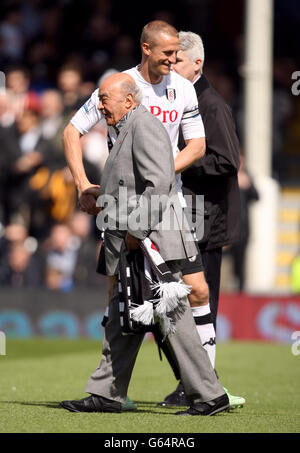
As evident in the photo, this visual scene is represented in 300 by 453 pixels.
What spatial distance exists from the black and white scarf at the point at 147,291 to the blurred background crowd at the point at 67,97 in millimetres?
7052

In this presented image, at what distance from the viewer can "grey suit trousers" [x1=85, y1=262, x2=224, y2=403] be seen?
673 centimetres

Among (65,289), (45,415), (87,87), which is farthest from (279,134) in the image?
(45,415)

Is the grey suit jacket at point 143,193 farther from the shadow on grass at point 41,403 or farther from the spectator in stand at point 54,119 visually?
the spectator in stand at point 54,119

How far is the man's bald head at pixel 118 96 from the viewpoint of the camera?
21.9 feet

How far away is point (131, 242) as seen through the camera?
663 cm

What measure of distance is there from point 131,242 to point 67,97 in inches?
336

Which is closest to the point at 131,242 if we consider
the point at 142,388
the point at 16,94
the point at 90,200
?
the point at 90,200

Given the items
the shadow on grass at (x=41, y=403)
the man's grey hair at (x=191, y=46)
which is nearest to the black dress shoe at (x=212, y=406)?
the shadow on grass at (x=41, y=403)

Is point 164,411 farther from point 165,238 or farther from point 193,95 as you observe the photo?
point 193,95

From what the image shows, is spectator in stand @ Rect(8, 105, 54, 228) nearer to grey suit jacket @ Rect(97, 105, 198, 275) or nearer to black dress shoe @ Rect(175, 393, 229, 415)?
grey suit jacket @ Rect(97, 105, 198, 275)

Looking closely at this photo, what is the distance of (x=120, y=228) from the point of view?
672 cm

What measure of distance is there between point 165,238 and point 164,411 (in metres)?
1.28

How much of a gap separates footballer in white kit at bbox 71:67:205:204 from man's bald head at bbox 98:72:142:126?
0.49 m

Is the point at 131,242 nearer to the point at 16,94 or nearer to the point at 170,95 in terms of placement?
the point at 170,95
